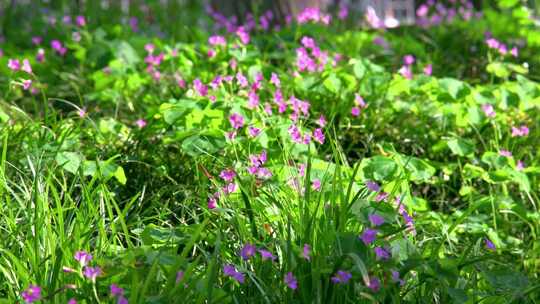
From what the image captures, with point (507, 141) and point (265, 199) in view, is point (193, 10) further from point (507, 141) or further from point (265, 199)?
point (265, 199)

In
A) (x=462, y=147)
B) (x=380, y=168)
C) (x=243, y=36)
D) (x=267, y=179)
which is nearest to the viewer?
(x=267, y=179)

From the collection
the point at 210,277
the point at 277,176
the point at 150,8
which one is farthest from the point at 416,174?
the point at 150,8

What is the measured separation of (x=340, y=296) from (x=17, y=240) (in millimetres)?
909

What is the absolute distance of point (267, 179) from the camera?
8.90 ft

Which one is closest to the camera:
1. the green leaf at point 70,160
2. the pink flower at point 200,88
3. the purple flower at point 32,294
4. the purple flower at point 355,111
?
the purple flower at point 32,294

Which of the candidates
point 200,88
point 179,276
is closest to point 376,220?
point 179,276

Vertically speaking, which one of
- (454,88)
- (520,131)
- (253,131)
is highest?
(253,131)

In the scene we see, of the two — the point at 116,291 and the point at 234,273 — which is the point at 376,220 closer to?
the point at 234,273

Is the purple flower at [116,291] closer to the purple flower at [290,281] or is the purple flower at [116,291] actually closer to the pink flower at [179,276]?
the pink flower at [179,276]

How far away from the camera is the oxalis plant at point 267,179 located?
227cm

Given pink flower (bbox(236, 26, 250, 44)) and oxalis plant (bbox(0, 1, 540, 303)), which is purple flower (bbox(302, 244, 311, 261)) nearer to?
oxalis plant (bbox(0, 1, 540, 303))

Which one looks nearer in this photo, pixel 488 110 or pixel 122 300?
pixel 122 300

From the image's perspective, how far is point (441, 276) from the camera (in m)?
2.24

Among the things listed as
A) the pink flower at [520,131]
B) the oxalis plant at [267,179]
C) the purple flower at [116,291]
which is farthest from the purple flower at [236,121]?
Result: the pink flower at [520,131]
